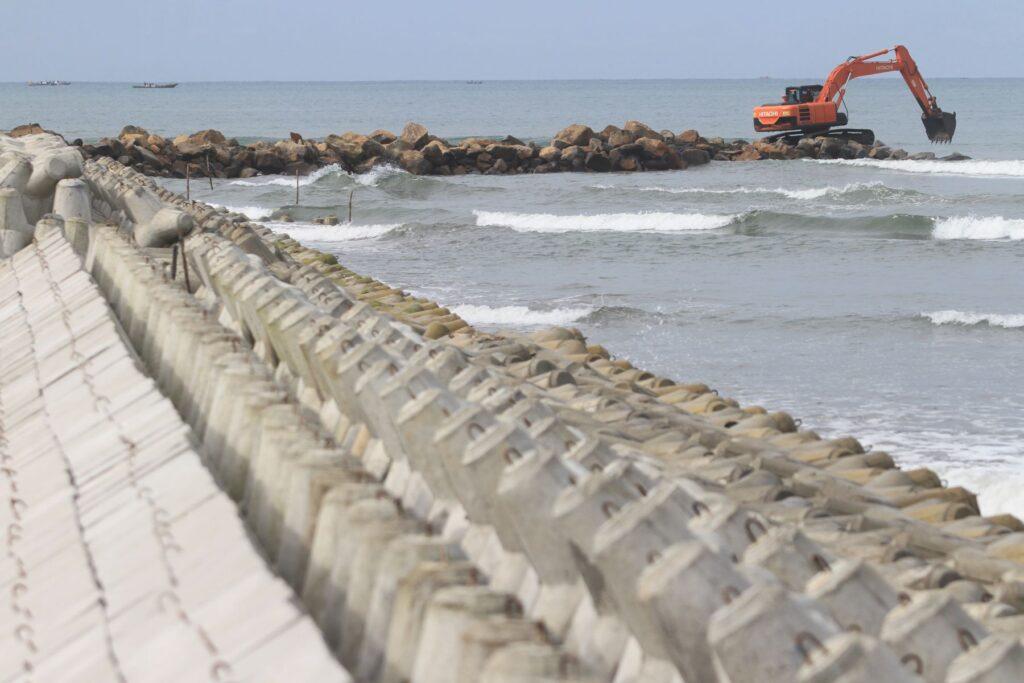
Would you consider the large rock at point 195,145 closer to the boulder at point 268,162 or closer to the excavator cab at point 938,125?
the boulder at point 268,162

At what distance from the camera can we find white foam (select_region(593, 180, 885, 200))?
3844 cm

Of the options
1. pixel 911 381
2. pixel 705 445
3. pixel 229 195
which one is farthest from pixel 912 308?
pixel 229 195

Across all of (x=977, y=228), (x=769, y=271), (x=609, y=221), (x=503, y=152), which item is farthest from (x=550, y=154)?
(x=769, y=271)

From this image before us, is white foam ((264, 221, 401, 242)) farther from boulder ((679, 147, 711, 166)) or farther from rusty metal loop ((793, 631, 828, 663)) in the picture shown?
rusty metal loop ((793, 631, 828, 663))

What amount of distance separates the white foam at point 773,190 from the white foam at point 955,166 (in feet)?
27.7

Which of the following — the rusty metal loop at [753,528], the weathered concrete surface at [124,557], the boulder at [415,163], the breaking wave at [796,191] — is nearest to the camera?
the weathered concrete surface at [124,557]

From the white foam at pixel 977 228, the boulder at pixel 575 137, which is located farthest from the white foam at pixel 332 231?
the boulder at pixel 575 137

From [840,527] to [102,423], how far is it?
3.09 m

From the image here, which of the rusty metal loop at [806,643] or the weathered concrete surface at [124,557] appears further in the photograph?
the weathered concrete surface at [124,557]

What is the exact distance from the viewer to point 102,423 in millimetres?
5172

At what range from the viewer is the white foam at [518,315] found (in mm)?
18406

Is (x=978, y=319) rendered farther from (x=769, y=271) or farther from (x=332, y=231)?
(x=332, y=231)

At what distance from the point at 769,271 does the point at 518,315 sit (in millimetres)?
6958

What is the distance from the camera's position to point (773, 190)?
4159cm
